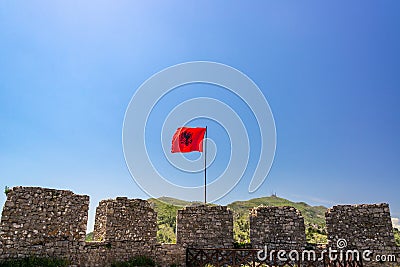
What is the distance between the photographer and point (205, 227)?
15.6 m

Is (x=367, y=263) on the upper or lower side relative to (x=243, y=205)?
lower

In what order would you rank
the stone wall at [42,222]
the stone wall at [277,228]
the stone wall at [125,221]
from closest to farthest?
1. the stone wall at [42,222]
2. the stone wall at [125,221]
3. the stone wall at [277,228]

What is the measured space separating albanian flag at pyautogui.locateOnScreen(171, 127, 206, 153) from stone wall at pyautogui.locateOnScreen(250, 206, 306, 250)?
458 cm

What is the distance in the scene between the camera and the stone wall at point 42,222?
1120cm

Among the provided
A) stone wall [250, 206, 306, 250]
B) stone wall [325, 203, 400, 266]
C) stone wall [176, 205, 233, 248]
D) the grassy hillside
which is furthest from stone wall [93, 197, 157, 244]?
Result: stone wall [325, 203, 400, 266]

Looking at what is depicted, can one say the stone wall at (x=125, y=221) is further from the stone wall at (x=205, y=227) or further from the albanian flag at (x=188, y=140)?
the albanian flag at (x=188, y=140)

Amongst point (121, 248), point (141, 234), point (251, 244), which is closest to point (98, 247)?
point (121, 248)

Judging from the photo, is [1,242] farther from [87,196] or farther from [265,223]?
[265,223]

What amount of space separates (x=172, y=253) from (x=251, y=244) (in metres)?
3.81

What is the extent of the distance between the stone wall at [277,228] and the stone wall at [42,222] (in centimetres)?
790

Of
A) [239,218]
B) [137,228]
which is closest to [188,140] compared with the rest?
[137,228]

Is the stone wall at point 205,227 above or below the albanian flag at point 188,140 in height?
below

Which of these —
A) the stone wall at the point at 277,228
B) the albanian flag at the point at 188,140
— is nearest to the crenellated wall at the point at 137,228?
the stone wall at the point at 277,228

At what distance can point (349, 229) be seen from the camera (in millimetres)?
15023
